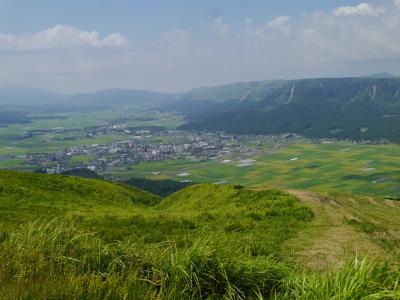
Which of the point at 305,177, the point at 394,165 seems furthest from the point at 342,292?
the point at 394,165

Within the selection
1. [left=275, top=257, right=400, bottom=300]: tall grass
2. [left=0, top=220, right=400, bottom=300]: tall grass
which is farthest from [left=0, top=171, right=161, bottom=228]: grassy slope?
[left=275, top=257, right=400, bottom=300]: tall grass

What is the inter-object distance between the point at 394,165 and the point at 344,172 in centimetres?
3007

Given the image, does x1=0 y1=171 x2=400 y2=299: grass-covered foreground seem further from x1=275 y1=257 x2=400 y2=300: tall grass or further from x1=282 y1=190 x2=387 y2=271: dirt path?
x1=282 y1=190 x2=387 y2=271: dirt path

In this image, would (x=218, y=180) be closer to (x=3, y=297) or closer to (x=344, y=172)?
(x=344, y=172)

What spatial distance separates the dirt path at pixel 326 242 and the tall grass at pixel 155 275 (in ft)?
14.8

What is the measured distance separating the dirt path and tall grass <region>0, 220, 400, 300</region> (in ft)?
14.8

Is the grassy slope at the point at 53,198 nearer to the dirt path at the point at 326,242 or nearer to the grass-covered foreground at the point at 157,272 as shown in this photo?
the grass-covered foreground at the point at 157,272

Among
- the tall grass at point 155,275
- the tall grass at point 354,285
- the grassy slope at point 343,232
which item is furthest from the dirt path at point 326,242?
the tall grass at point 354,285

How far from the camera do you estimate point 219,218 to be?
25859 millimetres

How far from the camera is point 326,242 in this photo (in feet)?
67.5

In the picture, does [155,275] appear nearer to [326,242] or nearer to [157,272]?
[157,272]

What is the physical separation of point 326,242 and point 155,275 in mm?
12449

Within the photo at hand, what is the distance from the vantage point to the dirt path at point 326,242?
17.3 metres

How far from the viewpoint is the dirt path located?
17.3 m
